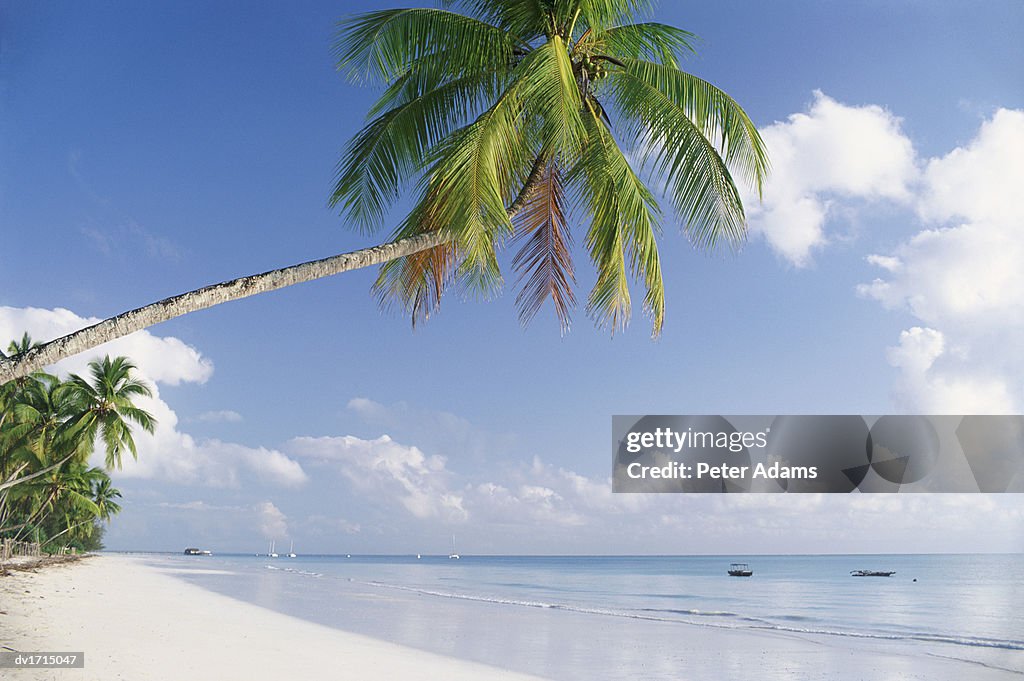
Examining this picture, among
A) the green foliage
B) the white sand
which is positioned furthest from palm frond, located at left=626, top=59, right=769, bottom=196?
the white sand

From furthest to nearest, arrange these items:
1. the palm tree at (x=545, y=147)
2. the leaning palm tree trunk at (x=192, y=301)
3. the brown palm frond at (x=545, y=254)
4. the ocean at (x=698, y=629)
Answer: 1. the ocean at (x=698, y=629)
2. the brown palm frond at (x=545, y=254)
3. the palm tree at (x=545, y=147)
4. the leaning palm tree trunk at (x=192, y=301)

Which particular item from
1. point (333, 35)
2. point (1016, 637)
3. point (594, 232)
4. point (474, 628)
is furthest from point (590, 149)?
point (1016, 637)

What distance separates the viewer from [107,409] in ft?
52.5

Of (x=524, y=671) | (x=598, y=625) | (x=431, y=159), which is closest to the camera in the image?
(x=431, y=159)

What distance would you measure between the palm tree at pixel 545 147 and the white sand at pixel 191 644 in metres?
3.04

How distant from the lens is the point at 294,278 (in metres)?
3.67

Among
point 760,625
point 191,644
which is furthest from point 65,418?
point 760,625

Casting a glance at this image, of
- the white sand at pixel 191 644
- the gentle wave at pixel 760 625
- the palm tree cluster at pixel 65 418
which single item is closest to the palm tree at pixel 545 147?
the white sand at pixel 191 644

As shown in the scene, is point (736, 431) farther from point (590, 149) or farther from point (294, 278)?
point (294, 278)

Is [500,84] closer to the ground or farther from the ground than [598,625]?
farther from the ground

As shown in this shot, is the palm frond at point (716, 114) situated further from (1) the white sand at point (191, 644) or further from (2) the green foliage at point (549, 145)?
(1) the white sand at point (191, 644)

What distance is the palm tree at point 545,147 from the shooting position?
177 inches

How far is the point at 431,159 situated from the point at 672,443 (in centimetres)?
602

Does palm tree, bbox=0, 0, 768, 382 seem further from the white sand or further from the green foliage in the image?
the white sand
